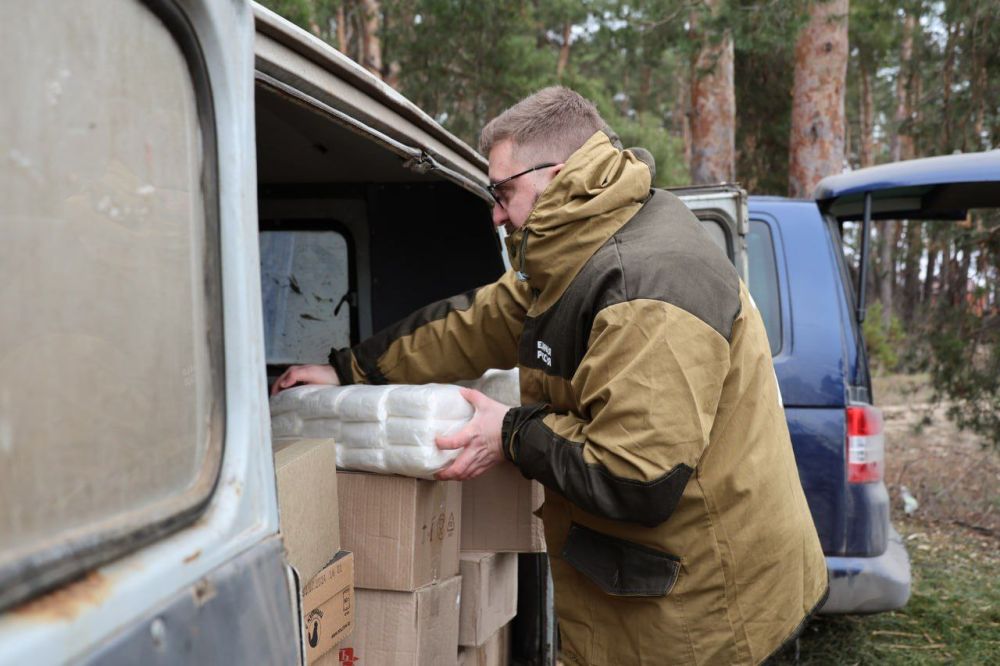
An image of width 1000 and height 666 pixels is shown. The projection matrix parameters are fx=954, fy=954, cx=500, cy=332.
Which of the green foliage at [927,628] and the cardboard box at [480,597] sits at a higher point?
the cardboard box at [480,597]

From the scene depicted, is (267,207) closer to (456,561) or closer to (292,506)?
(456,561)

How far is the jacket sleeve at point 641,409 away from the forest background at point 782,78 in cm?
532

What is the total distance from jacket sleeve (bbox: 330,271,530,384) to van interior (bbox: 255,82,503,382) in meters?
0.91

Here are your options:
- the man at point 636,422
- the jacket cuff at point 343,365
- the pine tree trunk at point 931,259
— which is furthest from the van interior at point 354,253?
Result: the pine tree trunk at point 931,259

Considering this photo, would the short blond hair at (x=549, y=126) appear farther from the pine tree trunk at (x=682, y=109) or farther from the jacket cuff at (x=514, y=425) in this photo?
the pine tree trunk at (x=682, y=109)

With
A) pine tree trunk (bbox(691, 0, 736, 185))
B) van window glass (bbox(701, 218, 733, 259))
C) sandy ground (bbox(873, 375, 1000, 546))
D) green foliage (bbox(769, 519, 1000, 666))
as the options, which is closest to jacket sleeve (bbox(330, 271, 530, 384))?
van window glass (bbox(701, 218, 733, 259))

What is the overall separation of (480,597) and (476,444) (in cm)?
75

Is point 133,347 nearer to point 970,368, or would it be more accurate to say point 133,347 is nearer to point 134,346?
point 134,346

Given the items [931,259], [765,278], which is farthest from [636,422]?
[931,259]

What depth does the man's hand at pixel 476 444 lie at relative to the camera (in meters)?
2.24

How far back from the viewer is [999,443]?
7.55 m

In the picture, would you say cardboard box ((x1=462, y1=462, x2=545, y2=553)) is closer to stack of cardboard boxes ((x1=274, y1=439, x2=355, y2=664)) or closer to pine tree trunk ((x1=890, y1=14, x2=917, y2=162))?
stack of cardboard boxes ((x1=274, y1=439, x2=355, y2=664))

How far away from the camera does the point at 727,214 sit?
158 inches

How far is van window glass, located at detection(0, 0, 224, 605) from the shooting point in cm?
88
